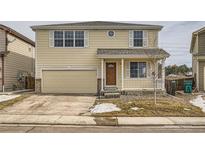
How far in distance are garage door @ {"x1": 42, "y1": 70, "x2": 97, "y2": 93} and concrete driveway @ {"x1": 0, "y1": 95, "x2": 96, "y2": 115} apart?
11.8ft

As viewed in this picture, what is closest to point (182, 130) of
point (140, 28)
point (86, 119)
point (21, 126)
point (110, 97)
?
point (86, 119)

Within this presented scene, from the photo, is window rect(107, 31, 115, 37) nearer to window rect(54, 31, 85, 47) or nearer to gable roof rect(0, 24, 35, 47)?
window rect(54, 31, 85, 47)

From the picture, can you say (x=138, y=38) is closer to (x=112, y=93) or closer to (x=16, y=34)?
(x=112, y=93)

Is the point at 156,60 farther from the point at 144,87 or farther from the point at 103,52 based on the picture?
the point at 103,52

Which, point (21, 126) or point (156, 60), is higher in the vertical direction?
point (156, 60)

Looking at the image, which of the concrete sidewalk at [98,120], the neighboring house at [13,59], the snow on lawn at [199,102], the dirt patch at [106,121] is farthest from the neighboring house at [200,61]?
the neighboring house at [13,59]

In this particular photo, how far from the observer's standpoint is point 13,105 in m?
18.0

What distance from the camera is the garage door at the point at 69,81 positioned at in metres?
24.5

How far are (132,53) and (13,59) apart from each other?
35.4ft

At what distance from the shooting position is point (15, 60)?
27.5m

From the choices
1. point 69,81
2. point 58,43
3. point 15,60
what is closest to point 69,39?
point 58,43

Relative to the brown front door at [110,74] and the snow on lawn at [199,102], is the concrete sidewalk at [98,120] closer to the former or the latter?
the snow on lawn at [199,102]

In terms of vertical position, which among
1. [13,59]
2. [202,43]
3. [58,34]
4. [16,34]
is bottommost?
[13,59]

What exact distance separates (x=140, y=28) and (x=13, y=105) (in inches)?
461
